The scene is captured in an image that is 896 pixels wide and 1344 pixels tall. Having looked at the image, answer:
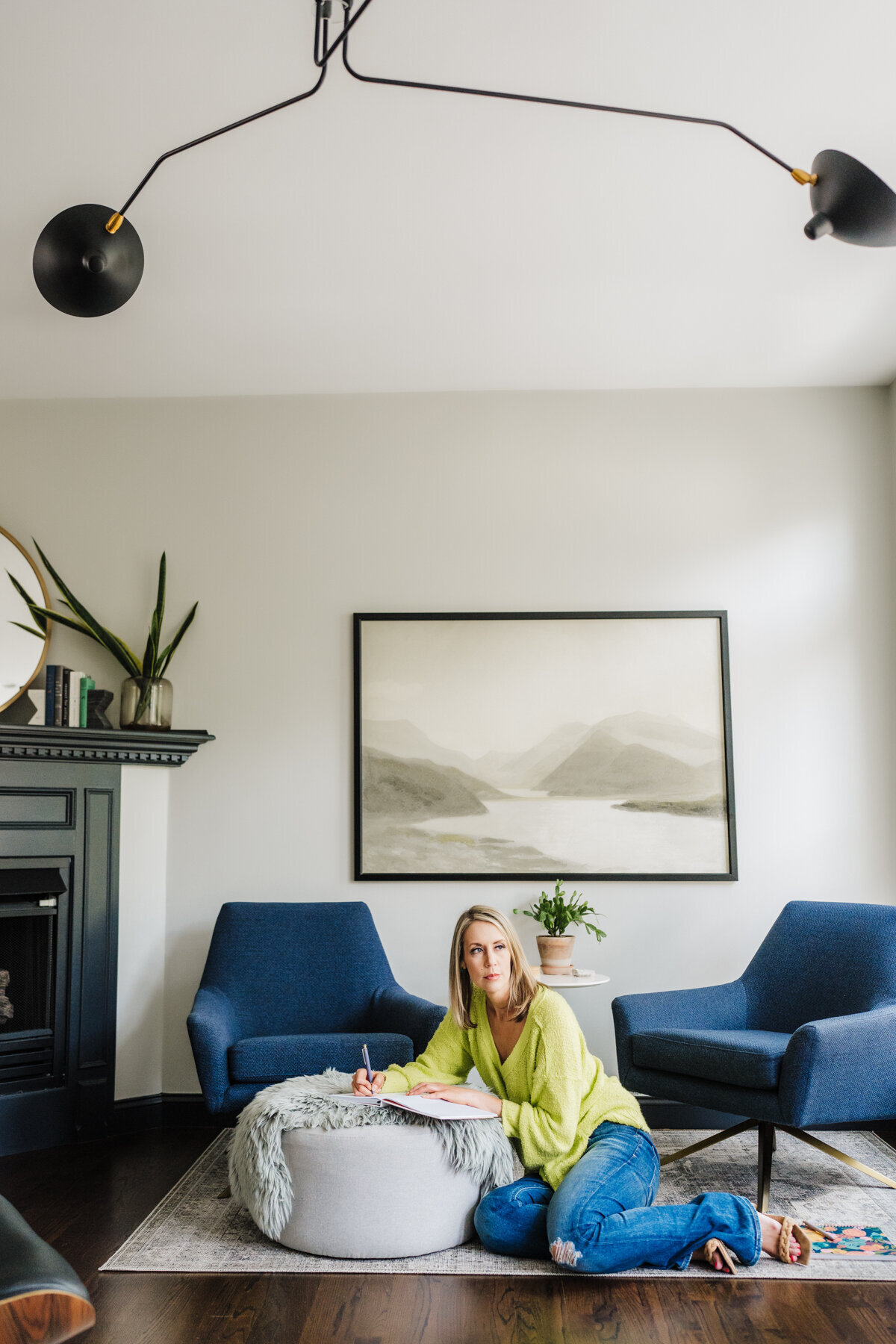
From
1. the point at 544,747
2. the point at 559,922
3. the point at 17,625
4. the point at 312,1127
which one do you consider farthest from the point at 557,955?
the point at 17,625

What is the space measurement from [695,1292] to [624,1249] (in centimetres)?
19

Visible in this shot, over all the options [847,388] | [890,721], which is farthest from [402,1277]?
[847,388]

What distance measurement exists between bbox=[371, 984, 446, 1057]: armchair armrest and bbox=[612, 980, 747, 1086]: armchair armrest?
0.55 metres

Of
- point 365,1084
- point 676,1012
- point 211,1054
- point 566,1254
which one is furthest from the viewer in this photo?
point 676,1012

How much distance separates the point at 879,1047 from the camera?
2750 millimetres

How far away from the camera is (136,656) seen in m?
3.98

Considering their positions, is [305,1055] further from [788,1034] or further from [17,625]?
[17,625]

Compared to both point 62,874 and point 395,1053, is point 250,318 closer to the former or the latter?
point 62,874

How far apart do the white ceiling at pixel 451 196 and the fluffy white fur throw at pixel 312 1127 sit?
7.79 feet

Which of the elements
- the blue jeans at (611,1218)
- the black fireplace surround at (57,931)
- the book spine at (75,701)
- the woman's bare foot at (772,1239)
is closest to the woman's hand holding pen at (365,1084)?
the blue jeans at (611,1218)

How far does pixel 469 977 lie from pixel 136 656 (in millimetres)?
2031

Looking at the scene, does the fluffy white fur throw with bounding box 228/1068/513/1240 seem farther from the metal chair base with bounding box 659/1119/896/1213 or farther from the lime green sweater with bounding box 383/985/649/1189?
the metal chair base with bounding box 659/1119/896/1213

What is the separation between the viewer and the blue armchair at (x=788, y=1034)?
8.75 ft

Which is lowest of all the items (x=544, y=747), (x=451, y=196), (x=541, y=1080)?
(x=541, y=1080)
